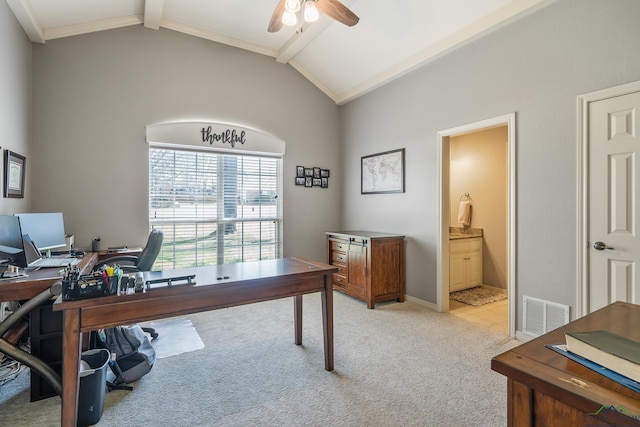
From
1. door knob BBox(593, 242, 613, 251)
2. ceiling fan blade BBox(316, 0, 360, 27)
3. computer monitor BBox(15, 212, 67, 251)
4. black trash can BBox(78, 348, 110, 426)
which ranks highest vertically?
ceiling fan blade BBox(316, 0, 360, 27)

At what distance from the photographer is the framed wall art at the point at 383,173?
4.33 metres

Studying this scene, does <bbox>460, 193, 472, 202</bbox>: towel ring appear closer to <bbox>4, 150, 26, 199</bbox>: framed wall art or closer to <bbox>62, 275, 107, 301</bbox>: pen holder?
<bbox>62, 275, 107, 301</bbox>: pen holder

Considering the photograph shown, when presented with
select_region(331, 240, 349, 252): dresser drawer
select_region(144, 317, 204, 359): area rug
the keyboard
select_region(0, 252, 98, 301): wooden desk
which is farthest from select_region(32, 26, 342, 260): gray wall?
select_region(331, 240, 349, 252): dresser drawer

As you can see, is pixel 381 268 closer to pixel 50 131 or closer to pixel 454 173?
pixel 454 173

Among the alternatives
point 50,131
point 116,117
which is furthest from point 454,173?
point 50,131

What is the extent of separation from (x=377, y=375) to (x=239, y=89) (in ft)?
13.5

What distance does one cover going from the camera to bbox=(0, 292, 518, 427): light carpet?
1.91 meters

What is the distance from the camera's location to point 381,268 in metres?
4.04

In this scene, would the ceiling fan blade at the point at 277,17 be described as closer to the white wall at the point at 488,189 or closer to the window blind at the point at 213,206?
the window blind at the point at 213,206

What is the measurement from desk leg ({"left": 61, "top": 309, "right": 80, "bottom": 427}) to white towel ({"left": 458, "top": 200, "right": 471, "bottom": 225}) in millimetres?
5004

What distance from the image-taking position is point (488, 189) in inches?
192

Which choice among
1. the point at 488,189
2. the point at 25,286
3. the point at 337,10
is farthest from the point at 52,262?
the point at 488,189

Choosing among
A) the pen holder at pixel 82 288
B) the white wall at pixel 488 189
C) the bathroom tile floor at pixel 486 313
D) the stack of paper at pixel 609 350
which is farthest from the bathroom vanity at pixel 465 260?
the pen holder at pixel 82 288

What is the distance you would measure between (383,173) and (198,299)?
10.9 ft
